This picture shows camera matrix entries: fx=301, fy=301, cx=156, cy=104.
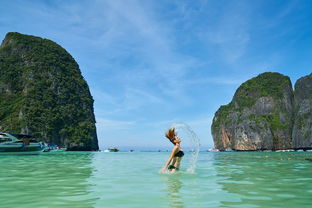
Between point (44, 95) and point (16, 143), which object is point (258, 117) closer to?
point (44, 95)

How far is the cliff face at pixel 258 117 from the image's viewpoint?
5812 inches

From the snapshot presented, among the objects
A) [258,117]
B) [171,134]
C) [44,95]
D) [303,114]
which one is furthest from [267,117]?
[171,134]

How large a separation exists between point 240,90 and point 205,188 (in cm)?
18044

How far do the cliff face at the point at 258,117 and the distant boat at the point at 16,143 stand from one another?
120 meters

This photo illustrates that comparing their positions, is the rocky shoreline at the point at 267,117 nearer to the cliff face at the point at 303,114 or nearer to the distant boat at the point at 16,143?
the cliff face at the point at 303,114

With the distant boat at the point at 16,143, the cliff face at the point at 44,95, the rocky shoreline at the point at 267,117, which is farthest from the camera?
the rocky shoreline at the point at 267,117

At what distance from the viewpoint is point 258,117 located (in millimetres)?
155500

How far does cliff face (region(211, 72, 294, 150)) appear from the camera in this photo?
484 ft

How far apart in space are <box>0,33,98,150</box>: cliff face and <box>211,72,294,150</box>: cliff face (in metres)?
75.1

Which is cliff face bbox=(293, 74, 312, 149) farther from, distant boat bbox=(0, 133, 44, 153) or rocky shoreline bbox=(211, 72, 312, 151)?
distant boat bbox=(0, 133, 44, 153)

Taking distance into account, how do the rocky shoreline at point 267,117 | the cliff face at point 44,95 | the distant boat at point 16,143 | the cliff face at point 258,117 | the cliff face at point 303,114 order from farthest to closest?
the cliff face at point 258,117 → the rocky shoreline at point 267,117 → the cliff face at point 303,114 → the cliff face at point 44,95 → the distant boat at point 16,143

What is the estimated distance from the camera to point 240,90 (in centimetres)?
18212

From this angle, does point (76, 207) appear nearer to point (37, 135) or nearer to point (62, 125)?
point (37, 135)

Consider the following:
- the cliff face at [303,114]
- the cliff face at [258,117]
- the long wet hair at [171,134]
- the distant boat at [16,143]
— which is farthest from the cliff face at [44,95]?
the long wet hair at [171,134]
